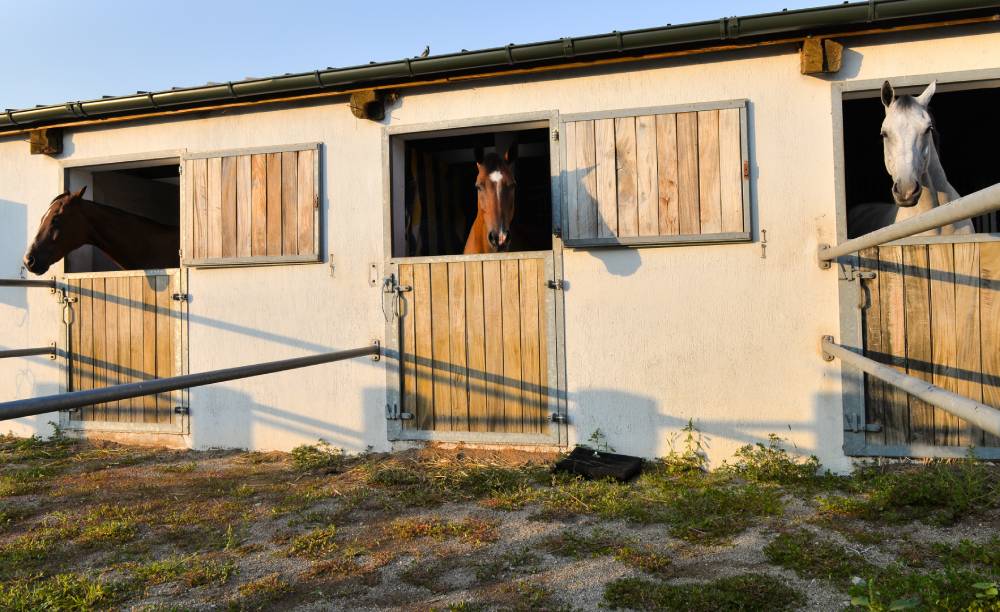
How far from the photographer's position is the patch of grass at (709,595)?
2232 mm

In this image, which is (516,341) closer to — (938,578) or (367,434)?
(367,434)

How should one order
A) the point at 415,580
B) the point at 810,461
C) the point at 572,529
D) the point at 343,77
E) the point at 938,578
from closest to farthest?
1. the point at 938,578
2. the point at 415,580
3. the point at 572,529
4. the point at 810,461
5. the point at 343,77

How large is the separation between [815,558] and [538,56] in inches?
135

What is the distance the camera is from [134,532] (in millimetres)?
3252

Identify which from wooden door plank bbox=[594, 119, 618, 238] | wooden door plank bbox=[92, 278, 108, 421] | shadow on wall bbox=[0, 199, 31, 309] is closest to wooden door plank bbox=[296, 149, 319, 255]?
wooden door plank bbox=[92, 278, 108, 421]

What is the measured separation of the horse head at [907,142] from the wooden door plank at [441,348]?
115 inches

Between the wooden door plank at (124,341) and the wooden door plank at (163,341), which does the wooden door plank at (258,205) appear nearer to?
the wooden door plank at (163,341)

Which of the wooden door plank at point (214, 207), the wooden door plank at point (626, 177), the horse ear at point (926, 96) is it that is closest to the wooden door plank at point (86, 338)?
the wooden door plank at point (214, 207)

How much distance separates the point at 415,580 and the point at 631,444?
7.01 feet

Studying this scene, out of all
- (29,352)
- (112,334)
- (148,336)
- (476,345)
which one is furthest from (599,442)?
(29,352)

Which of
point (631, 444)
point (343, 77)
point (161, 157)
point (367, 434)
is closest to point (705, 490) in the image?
point (631, 444)

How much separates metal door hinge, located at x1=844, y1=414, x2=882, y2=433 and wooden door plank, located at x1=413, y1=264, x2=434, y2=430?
2.81 metres

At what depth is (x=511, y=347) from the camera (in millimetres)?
4527

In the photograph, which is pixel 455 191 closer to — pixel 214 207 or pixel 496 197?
pixel 496 197
